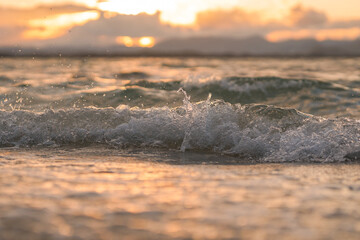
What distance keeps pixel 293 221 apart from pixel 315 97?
902cm

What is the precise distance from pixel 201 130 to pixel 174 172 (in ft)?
6.40

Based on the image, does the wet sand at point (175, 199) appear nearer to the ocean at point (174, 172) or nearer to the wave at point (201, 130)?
the ocean at point (174, 172)

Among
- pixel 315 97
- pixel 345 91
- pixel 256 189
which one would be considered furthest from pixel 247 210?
pixel 345 91

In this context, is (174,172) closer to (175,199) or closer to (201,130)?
(175,199)

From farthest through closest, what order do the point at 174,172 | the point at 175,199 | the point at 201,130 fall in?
1. the point at 201,130
2. the point at 174,172
3. the point at 175,199

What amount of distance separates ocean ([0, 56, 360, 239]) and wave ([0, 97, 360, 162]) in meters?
0.02

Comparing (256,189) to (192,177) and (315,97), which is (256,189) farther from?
(315,97)

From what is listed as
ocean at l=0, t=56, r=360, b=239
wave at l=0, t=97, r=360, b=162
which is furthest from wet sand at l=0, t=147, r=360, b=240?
wave at l=0, t=97, r=360, b=162

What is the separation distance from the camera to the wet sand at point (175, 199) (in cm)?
260

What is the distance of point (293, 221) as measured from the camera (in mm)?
2758

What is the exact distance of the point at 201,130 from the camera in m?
6.08

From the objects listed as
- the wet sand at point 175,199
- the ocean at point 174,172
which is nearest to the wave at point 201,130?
the ocean at point 174,172

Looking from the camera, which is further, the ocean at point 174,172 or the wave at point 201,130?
the wave at point 201,130

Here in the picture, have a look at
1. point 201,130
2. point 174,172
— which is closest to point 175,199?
point 174,172
